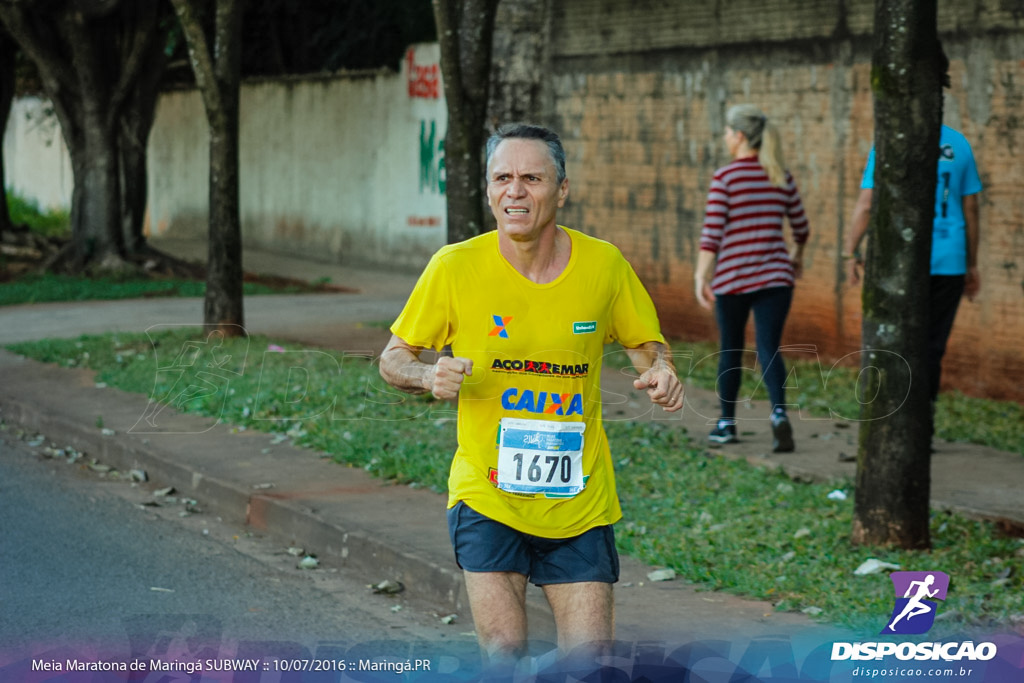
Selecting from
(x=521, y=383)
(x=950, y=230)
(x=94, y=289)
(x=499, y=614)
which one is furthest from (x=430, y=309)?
(x=94, y=289)

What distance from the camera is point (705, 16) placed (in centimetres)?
1260

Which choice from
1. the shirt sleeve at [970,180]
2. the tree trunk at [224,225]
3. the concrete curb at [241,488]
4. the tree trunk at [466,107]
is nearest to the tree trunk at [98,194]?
the tree trunk at [224,225]

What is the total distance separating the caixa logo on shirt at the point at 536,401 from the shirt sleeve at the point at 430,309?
0.27 metres

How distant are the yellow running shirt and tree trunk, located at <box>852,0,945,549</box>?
8.41ft

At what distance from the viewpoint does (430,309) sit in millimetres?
3916

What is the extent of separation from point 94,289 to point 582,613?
587 inches

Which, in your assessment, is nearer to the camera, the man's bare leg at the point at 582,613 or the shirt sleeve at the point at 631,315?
the man's bare leg at the point at 582,613

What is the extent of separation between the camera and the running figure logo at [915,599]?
5.18 m

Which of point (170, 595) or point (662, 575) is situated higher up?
point (662, 575)

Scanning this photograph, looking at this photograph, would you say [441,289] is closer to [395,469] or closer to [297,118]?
[395,469]

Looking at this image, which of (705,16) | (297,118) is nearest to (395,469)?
(705,16)

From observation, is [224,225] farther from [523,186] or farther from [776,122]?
[523,186]

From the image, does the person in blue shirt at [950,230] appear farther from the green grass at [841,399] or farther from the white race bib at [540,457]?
the white race bib at [540,457]

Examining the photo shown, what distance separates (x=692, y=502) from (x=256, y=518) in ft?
7.47
